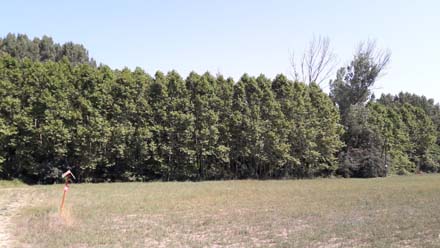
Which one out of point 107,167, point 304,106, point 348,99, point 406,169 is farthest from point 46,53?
point 406,169

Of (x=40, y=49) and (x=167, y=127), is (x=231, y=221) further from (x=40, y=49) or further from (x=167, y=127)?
(x=40, y=49)

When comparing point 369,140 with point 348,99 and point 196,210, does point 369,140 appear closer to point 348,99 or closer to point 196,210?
point 348,99

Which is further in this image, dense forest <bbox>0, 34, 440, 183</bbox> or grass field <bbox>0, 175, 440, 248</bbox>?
dense forest <bbox>0, 34, 440, 183</bbox>

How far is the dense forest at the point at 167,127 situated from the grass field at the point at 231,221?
871cm

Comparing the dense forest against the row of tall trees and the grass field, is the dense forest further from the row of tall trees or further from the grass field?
the grass field

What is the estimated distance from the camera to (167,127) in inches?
1214

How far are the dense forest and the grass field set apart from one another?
28.6 feet

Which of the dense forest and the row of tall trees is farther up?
the row of tall trees

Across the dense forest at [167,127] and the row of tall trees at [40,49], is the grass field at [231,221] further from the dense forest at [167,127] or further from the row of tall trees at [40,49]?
the row of tall trees at [40,49]

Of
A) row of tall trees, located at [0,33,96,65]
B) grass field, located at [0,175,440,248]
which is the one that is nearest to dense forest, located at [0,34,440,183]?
row of tall trees, located at [0,33,96,65]

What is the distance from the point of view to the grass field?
9.94m

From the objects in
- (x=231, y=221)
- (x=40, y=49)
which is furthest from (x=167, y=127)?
(x=40, y=49)

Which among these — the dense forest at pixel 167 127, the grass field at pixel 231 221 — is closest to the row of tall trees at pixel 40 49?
the dense forest at pixel 167 127

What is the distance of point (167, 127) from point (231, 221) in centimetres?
1861
